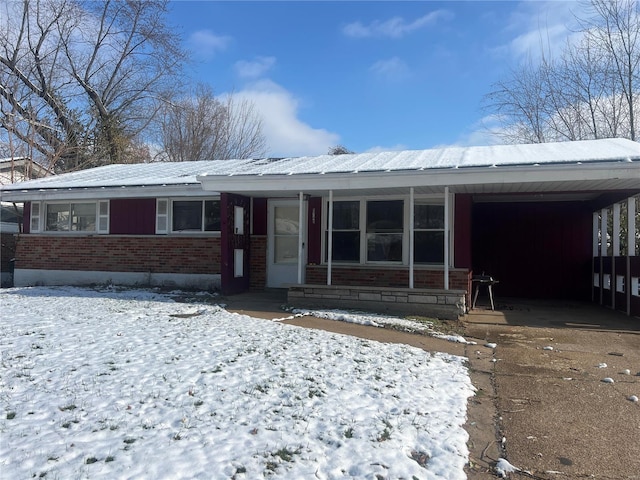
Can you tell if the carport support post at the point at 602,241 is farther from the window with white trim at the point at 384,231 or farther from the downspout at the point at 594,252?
the window with white trim at the point at 384,231

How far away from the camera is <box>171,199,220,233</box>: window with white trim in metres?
12.3

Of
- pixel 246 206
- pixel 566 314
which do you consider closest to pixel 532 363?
pixel 566 314

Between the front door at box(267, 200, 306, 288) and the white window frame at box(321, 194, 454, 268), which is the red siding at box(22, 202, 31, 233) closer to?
the front door at box(267, 200, 306, 288)

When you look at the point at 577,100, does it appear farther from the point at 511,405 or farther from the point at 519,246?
the point at 511,405

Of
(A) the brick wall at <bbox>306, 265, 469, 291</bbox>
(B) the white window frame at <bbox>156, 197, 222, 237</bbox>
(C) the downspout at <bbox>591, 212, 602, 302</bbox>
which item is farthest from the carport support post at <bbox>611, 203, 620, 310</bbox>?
(B) the white window frame at <bbox>156, 197, 222, 237</bbox>

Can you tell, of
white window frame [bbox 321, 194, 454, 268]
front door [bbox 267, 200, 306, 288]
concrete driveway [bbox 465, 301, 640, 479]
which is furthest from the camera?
front door [bbox 267, 200, 306, 288]

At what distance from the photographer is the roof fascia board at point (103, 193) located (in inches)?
469

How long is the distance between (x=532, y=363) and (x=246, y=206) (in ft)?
24.9

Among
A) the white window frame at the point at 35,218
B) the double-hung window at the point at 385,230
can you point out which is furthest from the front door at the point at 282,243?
the white window frame at the point at 35,218

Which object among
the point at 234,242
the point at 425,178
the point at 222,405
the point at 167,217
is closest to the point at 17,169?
the point at 167,217

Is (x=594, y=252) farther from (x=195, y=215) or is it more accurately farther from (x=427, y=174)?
(x=195, y=215)

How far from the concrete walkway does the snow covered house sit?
4.06 feet

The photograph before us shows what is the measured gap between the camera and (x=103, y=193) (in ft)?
41.2

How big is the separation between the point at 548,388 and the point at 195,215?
374 inches
